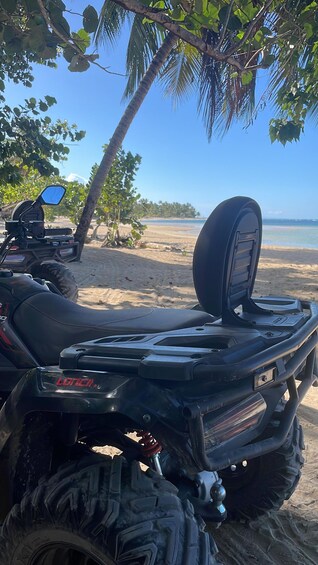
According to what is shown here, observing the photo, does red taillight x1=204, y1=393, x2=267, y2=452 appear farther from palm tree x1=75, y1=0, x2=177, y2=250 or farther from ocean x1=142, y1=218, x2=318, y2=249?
ocean x1=142, y1=218, x2=318, y2=249

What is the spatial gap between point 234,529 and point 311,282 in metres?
8.29

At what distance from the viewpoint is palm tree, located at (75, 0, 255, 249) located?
9.94 meters

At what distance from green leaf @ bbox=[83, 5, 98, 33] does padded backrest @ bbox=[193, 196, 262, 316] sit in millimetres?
1795

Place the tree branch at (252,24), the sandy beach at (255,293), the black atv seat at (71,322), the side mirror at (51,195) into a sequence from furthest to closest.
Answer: the tree branch at (252,24) → the side mirror at (51,195) → the sandy beach at (255,293) → the black atv seat at (71,322)

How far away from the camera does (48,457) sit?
1719 mm

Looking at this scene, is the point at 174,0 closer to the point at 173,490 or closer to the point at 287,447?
the point at 287,447

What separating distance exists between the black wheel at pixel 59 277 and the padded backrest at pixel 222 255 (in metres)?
4.06

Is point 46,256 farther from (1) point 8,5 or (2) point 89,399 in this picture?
(2) point 89,399

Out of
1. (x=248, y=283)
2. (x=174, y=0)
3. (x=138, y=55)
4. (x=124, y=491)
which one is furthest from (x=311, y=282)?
(x=124, y=491)

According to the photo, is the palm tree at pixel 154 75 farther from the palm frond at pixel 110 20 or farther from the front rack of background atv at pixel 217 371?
the front rack of background atv at pixel 217 371

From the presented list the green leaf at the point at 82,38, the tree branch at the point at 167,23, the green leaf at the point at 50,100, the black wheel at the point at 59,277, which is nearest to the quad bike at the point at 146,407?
the green leaf at the point at 82,38

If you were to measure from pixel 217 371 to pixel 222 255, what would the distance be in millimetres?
464

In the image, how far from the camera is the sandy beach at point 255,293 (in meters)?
2.17

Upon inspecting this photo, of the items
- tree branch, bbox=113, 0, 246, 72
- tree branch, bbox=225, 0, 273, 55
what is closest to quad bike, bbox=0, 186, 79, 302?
tree branch, bbox=113, 0, 246, 72
